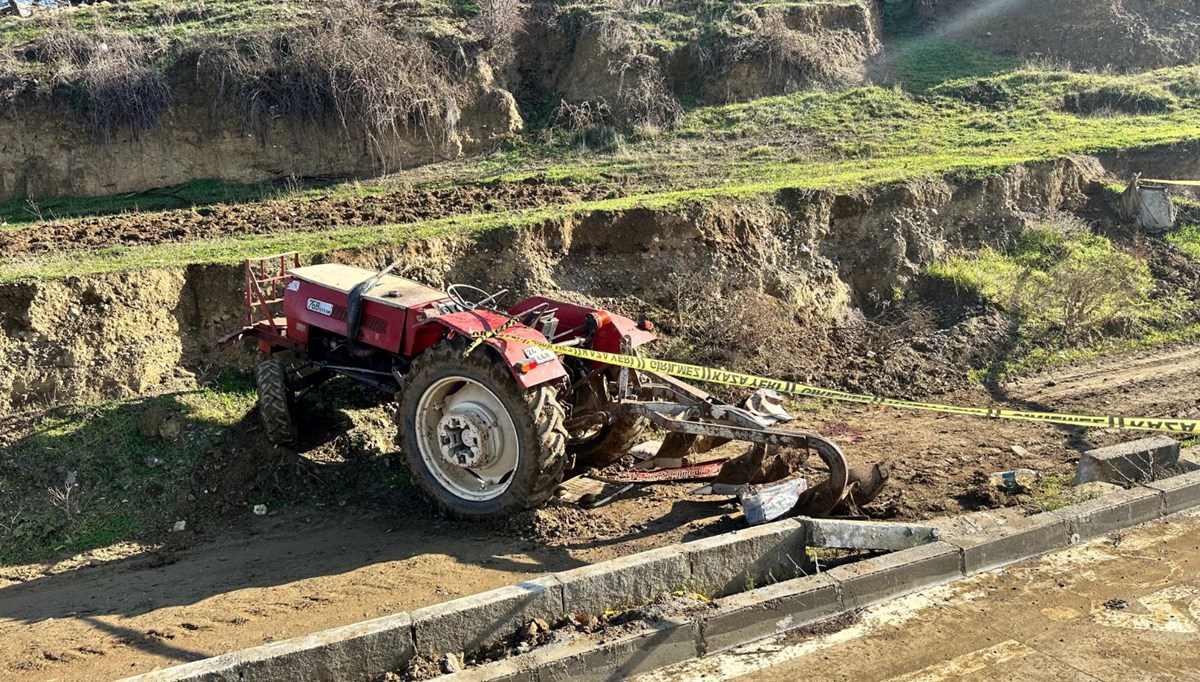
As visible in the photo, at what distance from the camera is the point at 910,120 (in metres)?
17.4

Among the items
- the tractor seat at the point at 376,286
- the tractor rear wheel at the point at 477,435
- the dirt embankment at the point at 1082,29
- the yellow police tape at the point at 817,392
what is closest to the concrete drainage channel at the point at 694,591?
the yellow police tape at the point at 817,392

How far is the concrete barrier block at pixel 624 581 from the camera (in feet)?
16.7

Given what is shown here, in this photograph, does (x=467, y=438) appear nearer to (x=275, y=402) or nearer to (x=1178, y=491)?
(x=275, y=402)

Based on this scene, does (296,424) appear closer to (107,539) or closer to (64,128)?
(107,539)

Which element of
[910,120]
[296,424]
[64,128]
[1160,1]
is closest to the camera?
[296,424]

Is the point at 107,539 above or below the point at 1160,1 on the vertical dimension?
below

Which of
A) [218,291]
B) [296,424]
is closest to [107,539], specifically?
[296,424]

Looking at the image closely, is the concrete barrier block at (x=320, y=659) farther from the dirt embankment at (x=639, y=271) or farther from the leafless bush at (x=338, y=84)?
the leafless bush at (x=338, y=84)

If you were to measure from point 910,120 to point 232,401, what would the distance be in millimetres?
14054

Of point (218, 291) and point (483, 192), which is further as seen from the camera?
point (483, 192)

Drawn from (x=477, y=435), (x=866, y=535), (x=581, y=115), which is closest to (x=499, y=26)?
(x=581, y=115)

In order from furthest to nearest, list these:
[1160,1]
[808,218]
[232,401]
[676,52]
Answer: [1160,1] < [676,52] < [808,218] < [232,401]

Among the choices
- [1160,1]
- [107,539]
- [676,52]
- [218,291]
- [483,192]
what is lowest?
[107,539]

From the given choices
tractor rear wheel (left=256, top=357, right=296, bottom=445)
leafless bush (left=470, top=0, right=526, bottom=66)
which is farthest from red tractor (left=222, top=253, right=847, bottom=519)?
leafless bush (left=470, top=0, right=526, bottom=66)
